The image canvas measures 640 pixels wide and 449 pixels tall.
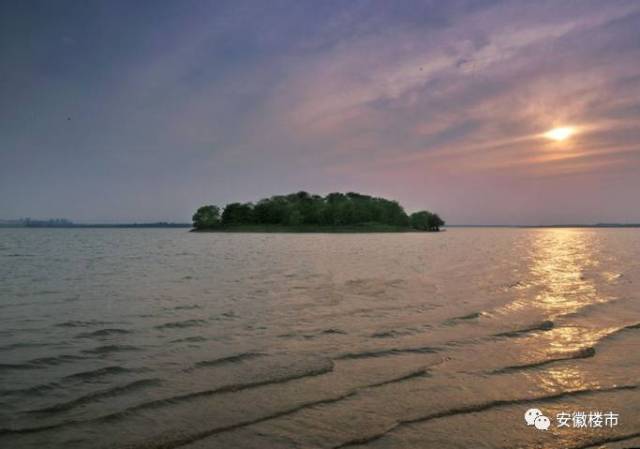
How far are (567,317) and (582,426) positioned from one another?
11.0m

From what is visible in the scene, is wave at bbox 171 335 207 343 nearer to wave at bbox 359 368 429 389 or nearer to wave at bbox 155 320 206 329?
wave at bbox 155 320 206 329

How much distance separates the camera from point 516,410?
8039 millimetres

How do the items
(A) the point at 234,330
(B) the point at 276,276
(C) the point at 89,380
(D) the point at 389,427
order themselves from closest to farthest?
(D) the point at 389,427, (C) the point at 89,380, (A) the point at 234,330, (B) the point at 276,276

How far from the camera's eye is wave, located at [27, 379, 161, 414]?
26.8 feet

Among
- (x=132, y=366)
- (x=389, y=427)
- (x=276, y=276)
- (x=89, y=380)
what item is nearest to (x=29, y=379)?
(x=89, y=380)

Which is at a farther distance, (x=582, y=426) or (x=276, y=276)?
(x=276, y=276)

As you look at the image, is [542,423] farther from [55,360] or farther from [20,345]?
[20,345]

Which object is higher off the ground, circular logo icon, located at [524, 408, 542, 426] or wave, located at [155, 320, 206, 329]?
wave, located at [155, 320, 206, 329]

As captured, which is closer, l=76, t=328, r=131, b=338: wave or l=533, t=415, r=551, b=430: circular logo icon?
l=533, t=415, r=551, b=430: circular logo icon

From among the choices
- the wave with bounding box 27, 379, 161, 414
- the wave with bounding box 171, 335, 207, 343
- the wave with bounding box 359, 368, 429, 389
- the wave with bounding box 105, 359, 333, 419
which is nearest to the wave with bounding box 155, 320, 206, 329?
the wave with bounding box 171, 335, 207, 343

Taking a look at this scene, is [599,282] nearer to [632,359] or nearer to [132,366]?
[632,359]

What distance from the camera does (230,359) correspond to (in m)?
11.4

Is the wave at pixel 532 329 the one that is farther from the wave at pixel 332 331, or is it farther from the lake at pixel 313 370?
the wave at pixel 332 331

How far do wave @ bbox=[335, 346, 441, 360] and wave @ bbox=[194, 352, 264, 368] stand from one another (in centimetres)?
217
